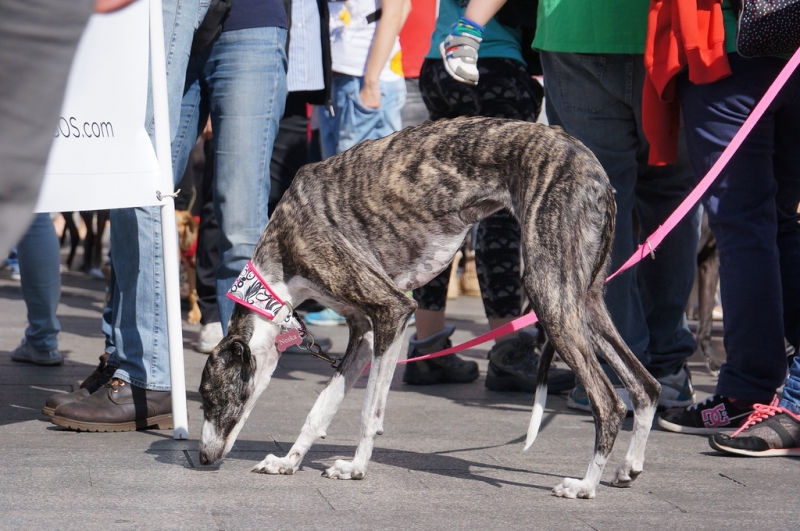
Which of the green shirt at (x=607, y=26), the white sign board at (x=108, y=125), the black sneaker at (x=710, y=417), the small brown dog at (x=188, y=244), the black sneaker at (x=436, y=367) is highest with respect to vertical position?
the green shirt at (x=607, y=26)

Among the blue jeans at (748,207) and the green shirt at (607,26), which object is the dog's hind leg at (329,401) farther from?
the green shirt at (607,26)

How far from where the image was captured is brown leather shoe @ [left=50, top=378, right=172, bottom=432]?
13.4 feet

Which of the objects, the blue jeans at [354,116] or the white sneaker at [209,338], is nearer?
the white sneaker at [209,338]

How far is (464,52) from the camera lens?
4.32 meters

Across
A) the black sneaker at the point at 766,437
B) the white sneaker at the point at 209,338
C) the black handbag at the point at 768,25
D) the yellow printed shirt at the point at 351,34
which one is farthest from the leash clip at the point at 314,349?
the yellow printed shirt at the point at 351,34

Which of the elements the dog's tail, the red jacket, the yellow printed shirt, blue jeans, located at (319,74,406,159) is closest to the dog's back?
the dog's tail

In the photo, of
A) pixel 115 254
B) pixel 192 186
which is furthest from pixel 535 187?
pixel 192 186

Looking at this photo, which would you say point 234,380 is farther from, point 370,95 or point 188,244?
point 188,244

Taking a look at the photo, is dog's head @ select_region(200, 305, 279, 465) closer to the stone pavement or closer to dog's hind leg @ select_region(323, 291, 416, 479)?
the stone pavement

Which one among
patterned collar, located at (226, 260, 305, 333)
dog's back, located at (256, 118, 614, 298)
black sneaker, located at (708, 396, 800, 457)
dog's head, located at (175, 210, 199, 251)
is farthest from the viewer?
dog's head, located at (175, 210, 199, 251)

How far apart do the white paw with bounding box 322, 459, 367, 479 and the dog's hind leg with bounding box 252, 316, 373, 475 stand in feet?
0.50

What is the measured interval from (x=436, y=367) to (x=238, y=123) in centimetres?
177

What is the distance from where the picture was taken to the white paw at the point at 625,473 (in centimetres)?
356

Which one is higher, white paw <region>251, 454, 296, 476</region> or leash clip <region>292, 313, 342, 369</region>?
leash clip <region>292, 313, 342, 369</region>
